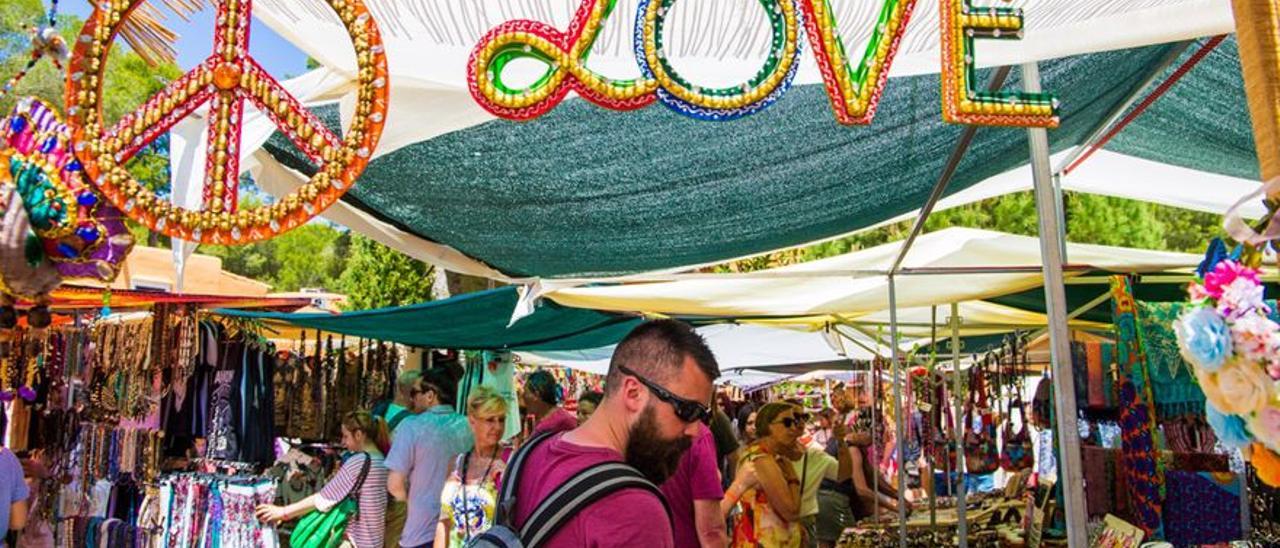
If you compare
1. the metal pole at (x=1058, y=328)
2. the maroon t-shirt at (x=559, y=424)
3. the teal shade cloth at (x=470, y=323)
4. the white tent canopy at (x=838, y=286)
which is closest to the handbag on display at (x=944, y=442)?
the teal shade cloth at (x=470, y=323)

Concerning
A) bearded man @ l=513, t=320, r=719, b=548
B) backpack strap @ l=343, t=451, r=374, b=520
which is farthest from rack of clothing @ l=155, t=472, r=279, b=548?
bearded man @ l=513, t=320, r=719, b=548

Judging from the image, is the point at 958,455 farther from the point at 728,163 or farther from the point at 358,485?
the point at 358,485

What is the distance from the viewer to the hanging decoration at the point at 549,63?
6.74 feet

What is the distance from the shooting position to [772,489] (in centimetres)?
484

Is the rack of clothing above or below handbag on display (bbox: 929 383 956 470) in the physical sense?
below

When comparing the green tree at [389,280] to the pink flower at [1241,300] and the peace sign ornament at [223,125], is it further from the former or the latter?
the pink flower at [1241,300]

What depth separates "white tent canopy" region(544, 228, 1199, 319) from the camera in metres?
5.59

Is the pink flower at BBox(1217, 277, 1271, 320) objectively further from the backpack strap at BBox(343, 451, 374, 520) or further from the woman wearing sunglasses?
the backpack strap at BBox(343, 451, 374, 520)

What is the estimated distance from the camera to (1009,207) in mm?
19906

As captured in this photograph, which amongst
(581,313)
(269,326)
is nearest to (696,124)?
(581,313)

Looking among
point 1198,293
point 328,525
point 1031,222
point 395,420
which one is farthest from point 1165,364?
point 1031,222

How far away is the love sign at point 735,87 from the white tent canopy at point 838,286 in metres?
3.48

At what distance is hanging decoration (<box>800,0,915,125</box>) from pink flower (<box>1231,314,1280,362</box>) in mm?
834

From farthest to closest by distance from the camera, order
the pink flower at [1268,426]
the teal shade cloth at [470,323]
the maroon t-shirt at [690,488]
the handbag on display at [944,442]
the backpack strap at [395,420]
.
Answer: the handbag on display at [944,442]
the backpack strap at [395,420]
the teal shade cloth at [470,323]
the maroon t-shirt at [690,488]
the pink flower at [1268,426]
